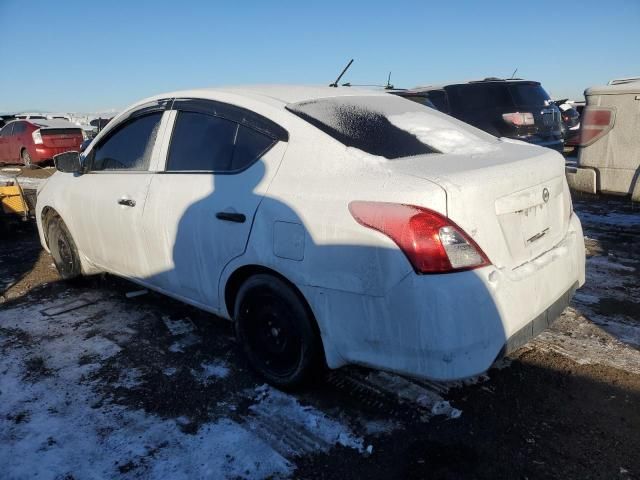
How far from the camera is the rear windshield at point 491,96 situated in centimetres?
806

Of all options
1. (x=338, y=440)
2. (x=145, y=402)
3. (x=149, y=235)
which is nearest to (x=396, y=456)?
(x=338, y=440)

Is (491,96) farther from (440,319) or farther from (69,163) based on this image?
(440,319)

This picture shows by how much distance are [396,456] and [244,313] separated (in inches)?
44.8

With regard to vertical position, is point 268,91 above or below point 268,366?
above

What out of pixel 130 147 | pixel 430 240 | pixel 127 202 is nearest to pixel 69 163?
pixel 130 147

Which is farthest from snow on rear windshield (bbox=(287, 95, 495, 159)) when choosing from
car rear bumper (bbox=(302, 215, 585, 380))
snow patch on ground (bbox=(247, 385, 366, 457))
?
snow patch on ground (bbox=(247, 385, 366, 457))

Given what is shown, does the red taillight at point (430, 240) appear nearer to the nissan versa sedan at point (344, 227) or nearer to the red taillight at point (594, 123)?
the nissan versa sedan at point (344, 227)

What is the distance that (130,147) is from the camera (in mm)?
3658

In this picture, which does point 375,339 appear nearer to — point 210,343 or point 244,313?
point 244,313

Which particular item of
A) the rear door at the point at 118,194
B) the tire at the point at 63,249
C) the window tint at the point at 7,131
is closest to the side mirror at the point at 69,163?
the rear door at the point at 118,194

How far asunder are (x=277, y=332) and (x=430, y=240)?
111 cm

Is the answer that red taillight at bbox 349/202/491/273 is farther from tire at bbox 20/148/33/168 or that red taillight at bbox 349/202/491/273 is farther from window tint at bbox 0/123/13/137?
window tint at bbox 0/123/13/137

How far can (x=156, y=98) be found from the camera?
348 centimetres

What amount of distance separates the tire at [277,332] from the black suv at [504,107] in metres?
5.71
